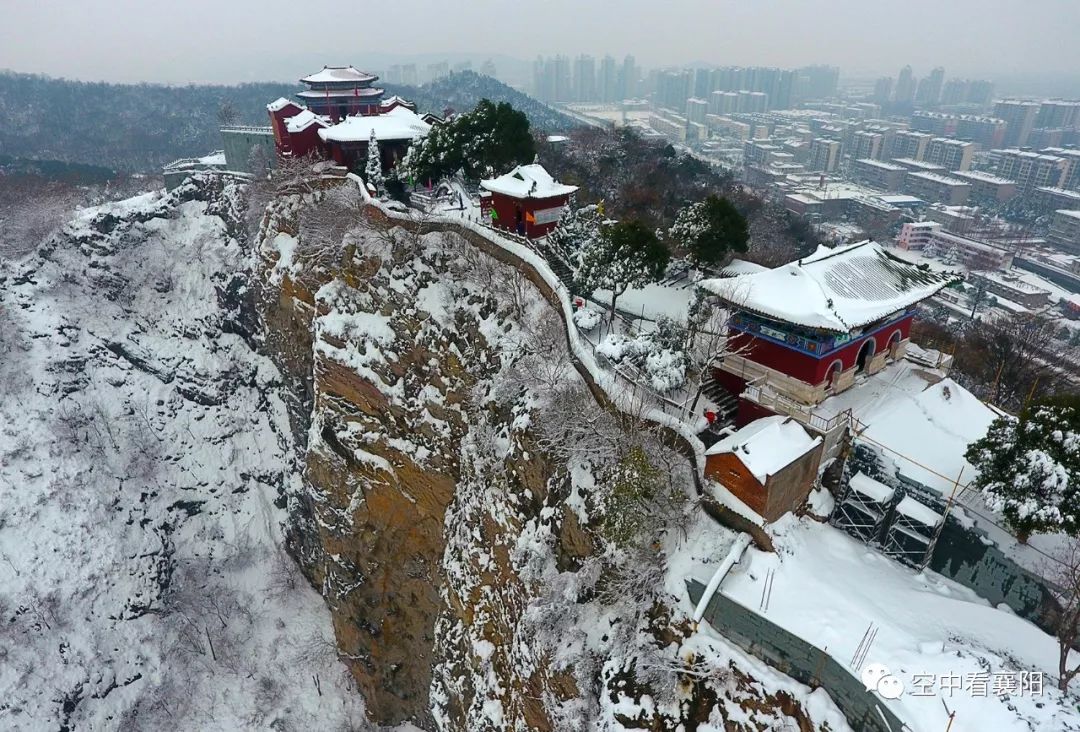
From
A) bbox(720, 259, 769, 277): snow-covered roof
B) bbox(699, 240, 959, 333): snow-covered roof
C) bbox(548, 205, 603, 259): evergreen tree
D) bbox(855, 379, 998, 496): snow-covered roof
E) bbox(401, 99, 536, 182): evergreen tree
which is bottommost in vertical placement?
bbox(855, 379, 998, 496): snow-covered roof

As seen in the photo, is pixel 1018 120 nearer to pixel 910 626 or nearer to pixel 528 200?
pixel 528 200


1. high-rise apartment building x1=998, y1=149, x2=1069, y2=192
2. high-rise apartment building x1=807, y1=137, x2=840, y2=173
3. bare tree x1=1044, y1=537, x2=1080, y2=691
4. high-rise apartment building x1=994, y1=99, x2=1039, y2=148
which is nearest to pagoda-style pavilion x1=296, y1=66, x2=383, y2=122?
bare tree x1=1044, y1=537, x2=1080, y2=691

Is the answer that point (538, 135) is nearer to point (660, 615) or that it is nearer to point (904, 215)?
point (660, 615)

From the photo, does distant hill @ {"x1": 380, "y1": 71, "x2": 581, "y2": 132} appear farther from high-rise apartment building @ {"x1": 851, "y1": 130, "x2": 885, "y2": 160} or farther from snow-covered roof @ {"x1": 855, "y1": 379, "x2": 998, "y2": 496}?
snow-covered roof @ {"x1": 855, "y1": 379, "x2": 998, "y2": 496}

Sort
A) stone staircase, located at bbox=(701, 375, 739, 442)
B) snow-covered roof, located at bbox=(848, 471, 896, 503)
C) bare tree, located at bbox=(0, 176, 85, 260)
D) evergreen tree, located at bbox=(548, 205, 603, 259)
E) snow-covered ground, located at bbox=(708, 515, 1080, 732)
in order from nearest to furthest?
1. snow-covered ground, located at bbox=(708, 515, 1080, 732)
2. snow-covered roof, located at bbox=(848, 471, 896, 503)
3. stone staircase, located at bbox=(701, 375, 739, 442)
4. evergreen tree, located at bbox=(548, 205, 603, 259)
5. bare tree, located at bbox=(0, 176, 85, 260)

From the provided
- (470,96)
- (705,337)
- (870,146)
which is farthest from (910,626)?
(470,96)
